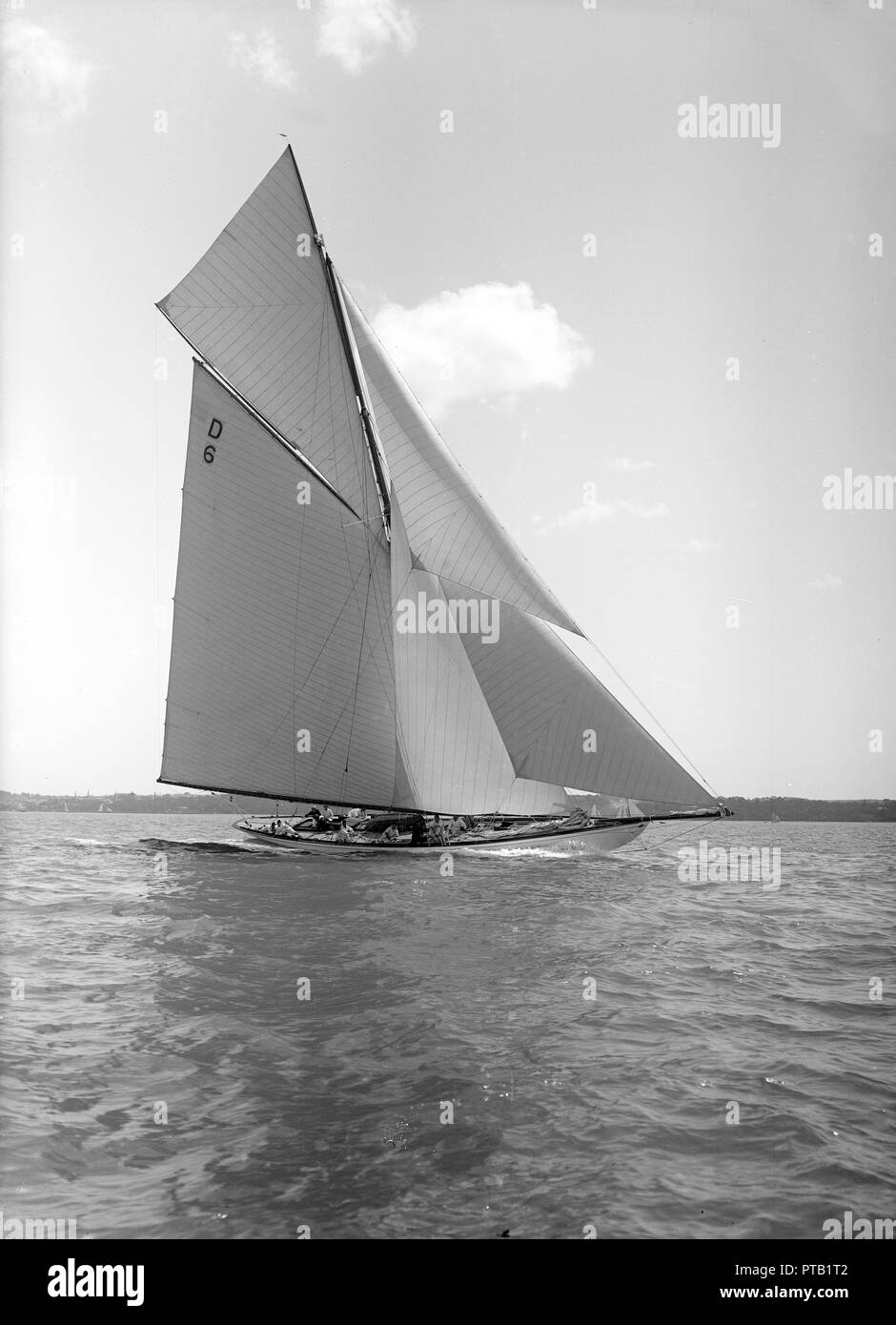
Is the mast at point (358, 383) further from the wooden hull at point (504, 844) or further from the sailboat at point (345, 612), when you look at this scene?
the wooden hull at point (504, 844)

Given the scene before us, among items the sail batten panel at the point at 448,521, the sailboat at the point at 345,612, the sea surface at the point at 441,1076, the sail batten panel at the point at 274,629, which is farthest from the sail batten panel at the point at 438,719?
the sea surface at the point at 441,1076

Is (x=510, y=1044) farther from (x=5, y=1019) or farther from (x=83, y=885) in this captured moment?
(x=83, y=885)

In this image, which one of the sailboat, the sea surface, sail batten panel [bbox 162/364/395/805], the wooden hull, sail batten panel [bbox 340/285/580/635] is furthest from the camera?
the wooden hull

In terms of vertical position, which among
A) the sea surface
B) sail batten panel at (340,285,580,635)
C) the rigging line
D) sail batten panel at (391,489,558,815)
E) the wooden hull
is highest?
the rigging line

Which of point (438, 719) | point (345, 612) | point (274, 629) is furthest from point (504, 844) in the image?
point (274, 629)

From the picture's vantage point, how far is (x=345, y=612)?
101ft

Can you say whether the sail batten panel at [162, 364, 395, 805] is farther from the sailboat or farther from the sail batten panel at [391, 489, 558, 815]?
the sail batten panel at [391, 489, 558, 815]

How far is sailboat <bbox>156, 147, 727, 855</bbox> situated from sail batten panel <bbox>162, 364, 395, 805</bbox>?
65 millimetres

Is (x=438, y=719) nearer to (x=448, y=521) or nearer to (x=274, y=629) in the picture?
(x=448, y=521)

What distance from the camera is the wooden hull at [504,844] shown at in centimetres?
3134

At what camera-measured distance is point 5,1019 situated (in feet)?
31.8

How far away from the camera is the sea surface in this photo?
5746mm

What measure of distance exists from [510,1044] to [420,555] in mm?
21187

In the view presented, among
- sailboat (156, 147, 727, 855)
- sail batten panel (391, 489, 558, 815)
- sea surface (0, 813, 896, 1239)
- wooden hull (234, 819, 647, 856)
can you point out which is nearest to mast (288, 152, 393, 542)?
sailboat (156, 147, 727, 855)
